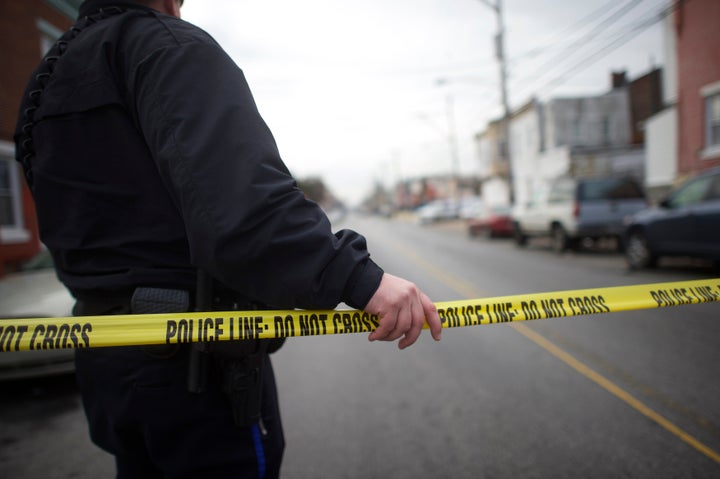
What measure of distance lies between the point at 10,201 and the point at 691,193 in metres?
13.7

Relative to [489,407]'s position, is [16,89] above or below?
above

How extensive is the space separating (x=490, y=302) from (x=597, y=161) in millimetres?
27557

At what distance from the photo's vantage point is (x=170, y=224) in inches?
46.7

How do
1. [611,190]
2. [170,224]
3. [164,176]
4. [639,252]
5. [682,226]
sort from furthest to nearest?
[611,190]
[639,252]
[682,226]
[170,224]
[164,176]

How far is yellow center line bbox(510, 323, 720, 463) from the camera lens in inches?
99.6

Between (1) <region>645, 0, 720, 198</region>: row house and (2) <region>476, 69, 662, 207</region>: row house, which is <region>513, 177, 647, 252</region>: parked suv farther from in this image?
(2) <region>476, 69, 662, 207</region>: row house

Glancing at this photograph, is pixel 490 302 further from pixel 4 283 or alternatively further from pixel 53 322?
pixel 4 283

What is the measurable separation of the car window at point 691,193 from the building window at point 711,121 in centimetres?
771

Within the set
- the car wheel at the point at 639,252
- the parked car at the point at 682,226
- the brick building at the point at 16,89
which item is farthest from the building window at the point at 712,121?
the brick building at the point at 16,89

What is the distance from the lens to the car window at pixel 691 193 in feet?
24.0

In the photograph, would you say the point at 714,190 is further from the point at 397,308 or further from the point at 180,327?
the point at 180,327

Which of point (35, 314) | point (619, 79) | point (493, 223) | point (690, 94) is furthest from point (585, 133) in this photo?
point (35, 314)

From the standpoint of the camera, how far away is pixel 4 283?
4.66m

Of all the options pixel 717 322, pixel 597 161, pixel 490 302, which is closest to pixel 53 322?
pixel 490 302
